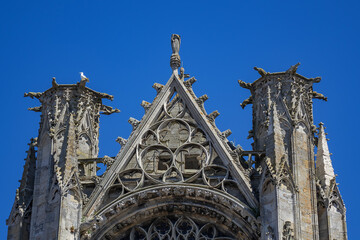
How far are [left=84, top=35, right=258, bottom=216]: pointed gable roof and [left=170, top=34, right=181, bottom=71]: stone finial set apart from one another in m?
0.02

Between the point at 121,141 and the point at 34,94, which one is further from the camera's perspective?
the point at 34,94

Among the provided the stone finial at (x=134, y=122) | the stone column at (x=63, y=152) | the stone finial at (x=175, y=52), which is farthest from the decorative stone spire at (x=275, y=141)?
the stone column at (x=63, y=152)

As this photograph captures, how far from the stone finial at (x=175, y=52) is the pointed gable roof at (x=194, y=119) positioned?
0.08 feet

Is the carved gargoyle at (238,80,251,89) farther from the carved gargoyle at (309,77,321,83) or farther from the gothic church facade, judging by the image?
the carved gargoyle at (309,77,321,83)

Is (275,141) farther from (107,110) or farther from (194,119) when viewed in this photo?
(107,110)

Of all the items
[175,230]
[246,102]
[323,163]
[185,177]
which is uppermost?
[246,102]

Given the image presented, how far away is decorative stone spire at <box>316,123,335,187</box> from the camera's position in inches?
1254

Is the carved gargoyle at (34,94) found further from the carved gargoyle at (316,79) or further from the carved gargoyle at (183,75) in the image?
the carved gargoyle at (316,79)

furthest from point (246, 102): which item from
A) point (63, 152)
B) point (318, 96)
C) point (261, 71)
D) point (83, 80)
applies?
point (63, 152)

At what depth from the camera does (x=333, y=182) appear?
31.7 meters

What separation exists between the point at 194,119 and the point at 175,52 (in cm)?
219

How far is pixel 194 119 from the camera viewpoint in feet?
108

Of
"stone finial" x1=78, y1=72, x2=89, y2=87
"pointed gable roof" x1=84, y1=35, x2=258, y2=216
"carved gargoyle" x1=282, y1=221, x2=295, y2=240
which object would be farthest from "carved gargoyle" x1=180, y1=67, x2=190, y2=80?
"carved gargoyle" x1=282, y1=221, x2=295, y2=240

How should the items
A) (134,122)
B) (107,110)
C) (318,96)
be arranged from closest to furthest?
(134,122) → (318,96) → (107,110)
